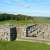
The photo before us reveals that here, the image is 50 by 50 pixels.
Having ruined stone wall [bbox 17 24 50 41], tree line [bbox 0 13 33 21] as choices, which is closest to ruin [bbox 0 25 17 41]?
ruined stone wall [bbox 17 24 50 41]

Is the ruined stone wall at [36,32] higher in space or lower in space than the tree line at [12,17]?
lower

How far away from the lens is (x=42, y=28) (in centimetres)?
1082

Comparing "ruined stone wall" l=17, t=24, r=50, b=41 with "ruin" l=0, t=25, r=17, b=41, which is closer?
"ruined stone wall" l=17, t=24, r=50, b=41

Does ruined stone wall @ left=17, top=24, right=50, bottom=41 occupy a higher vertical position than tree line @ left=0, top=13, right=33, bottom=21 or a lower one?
lower

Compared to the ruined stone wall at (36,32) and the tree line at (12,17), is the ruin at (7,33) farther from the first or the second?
the tree line at (12,17)

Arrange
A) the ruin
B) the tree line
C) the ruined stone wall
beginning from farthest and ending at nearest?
the tree line < the ruin < the ruined stone wall

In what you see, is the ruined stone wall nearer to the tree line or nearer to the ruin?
the ruin

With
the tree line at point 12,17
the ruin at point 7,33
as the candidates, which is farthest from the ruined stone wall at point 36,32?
the tree line at point 12,17

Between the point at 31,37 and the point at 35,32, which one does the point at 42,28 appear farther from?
the point at 31,37

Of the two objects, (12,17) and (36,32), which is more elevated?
(12,17)

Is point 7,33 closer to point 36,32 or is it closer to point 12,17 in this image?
point 36,32

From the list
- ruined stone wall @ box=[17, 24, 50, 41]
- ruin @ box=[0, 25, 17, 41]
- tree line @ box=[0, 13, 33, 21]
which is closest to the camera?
ruined stone wall @ box=[17, 24, 50, 41]

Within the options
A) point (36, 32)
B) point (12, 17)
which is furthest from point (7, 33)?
point (12, 17)

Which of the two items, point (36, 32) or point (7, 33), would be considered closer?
point (7, 33)
